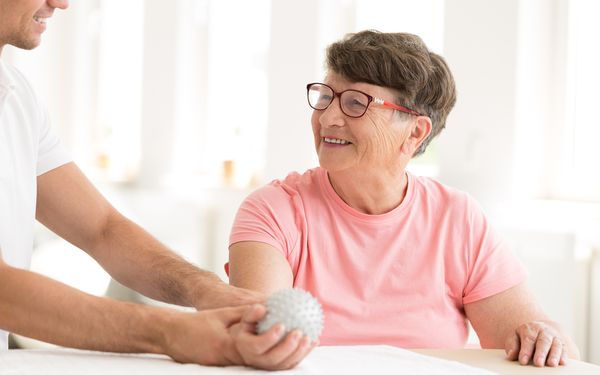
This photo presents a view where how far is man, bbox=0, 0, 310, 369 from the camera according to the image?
1.23 metres

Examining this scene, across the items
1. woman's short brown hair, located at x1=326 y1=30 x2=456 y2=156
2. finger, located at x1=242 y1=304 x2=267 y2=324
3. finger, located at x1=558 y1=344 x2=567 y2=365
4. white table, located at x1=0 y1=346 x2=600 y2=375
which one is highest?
woman's short brown hair, located at x1=326 y1=30 x2=456 y2=156

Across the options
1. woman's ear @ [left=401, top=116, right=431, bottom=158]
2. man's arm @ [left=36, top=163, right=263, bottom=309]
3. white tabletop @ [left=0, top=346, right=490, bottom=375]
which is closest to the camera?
white tabletop @ [left=0, top=346, right=490, bottom=375]

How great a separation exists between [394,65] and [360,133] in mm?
195

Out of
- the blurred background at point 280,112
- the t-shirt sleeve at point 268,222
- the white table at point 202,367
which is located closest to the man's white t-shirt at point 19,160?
the t-shirt sleeve at point 268,222

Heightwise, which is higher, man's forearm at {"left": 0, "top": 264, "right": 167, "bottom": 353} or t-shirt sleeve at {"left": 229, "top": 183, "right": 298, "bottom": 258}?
t-shirt sleeve at {"left": 229, "top": 183, "right": 298, "bottom": 258}

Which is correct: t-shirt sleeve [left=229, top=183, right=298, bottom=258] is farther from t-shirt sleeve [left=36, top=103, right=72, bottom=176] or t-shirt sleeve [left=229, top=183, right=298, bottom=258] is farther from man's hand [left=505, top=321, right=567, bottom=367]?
man's hand [left=505, top=321, right=567, bottom=367]

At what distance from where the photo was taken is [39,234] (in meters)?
4.14

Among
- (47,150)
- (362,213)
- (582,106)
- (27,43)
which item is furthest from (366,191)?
(582,106)

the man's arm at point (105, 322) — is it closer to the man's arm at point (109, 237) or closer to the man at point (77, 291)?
the man at point (77, 291)

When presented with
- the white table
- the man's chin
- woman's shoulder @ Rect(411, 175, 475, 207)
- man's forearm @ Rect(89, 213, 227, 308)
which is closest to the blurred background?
woman's shoulder @ Rect(411, 175, 475, 207)

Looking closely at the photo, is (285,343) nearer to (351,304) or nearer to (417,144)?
(351,304)

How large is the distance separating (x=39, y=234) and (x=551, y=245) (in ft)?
8.10

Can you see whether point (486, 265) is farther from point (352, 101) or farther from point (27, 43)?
point (27, 43)

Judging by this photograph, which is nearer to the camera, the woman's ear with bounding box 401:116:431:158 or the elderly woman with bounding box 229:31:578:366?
the elderly woman with bounding box 229:31:578:366
